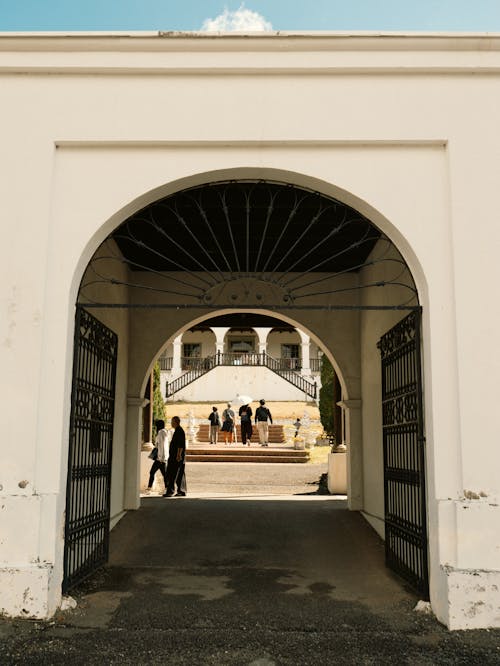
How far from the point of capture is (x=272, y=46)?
18.9ft

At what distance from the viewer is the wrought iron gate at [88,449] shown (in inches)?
226

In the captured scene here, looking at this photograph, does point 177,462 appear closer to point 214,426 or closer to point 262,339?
point 214,426

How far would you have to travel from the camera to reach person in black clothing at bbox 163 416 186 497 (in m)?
11.7

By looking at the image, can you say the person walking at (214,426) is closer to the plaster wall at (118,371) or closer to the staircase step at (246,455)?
the staircase step at (246,455)

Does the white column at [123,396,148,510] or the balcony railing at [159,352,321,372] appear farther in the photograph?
the balcony railing at [159,352,321,372]

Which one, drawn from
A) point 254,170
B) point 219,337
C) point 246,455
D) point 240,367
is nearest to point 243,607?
point 254,170

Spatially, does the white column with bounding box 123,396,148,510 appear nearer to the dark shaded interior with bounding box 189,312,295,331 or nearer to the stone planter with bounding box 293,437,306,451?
the dark shaded interior with bounding box 189,312,295,331

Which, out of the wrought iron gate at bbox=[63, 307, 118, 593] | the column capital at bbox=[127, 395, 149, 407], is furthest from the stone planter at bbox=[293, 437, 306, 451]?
the wrought iron gate at bbox=[63, 307, 118, 593]

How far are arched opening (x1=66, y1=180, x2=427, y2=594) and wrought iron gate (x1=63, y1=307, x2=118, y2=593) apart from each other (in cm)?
8

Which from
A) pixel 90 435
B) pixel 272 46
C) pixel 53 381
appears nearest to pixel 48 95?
pixel 272 46

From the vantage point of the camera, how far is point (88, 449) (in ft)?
21.1

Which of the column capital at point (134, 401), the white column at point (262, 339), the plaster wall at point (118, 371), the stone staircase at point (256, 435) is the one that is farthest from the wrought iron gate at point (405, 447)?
the white column at point (262, 339)

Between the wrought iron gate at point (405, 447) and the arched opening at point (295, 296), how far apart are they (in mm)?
19

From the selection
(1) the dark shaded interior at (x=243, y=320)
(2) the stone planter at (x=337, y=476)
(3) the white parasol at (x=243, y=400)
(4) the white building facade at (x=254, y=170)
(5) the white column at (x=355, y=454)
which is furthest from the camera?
(3) the white parasol at (x=243, y=400)
